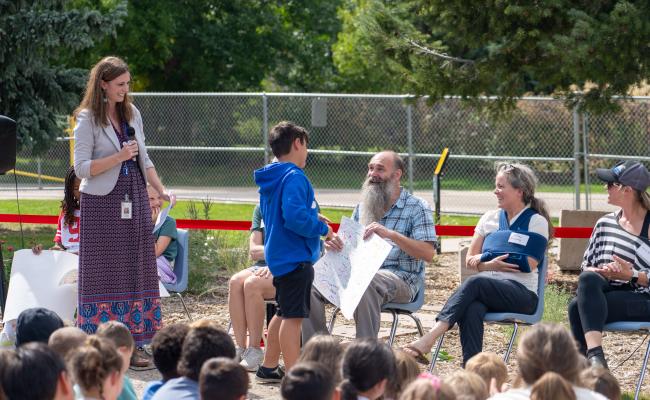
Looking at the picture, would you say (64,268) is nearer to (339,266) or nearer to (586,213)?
(339,266)

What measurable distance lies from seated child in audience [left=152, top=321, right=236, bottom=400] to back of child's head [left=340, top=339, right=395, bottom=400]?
48 centimetres

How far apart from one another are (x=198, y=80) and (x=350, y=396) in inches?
1056

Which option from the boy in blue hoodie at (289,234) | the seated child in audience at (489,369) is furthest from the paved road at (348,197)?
the seated child in audience at (489,369)

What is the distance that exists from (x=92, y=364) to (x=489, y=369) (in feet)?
5.34

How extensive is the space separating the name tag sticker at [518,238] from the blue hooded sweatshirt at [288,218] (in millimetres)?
1221

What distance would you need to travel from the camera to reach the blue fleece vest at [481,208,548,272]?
21.6 ft

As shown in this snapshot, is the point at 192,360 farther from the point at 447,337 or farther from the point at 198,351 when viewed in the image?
the point at 447,337

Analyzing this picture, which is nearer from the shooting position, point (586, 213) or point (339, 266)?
point (339, 266)

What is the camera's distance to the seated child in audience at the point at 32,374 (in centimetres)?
350

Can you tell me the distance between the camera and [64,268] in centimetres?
700

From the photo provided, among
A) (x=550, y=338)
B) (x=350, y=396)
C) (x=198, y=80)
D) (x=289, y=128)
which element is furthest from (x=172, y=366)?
(x=198, y=80)

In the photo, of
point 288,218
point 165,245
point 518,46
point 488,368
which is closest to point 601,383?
point 488,368

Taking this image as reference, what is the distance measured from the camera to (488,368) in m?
4.50

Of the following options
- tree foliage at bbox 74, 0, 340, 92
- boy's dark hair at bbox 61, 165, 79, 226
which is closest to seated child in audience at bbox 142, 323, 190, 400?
boy's dark hair at bbox 61, 165, 79, 226
